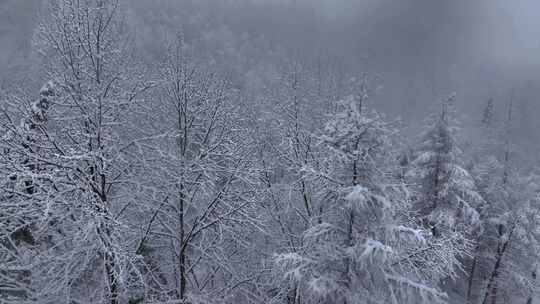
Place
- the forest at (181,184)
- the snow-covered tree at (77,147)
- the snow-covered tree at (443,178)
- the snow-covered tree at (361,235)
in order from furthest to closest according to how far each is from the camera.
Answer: the snow-covered tree at (443,178), the snow-covered tree at (361,235), the forest at (181,184), the snow-covered tree at (77,147)

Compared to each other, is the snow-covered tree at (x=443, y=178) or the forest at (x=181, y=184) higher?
the forest at (x=181, y=184)

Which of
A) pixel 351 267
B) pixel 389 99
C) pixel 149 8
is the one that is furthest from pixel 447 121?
pixel 149 8

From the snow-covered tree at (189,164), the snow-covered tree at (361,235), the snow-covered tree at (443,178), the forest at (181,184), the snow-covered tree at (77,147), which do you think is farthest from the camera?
the snow-covered tree at (443,178)

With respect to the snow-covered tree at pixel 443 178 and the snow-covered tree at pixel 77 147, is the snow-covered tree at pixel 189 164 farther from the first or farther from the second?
the snow-covered tree at pixel 443 178

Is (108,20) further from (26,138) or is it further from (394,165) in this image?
(394,165)

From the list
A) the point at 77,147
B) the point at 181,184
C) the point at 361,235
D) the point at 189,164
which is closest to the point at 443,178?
the point at 361,235

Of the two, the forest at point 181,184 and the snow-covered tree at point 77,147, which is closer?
the snow-covered tree at point 77,147

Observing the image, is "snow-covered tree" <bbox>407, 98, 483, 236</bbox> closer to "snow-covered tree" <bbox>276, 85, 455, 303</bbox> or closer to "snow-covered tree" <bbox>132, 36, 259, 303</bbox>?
"snow-covered tree" <bbox>276, 85, 455, 303</bbox>

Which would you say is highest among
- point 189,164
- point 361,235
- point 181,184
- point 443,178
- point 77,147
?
point 77,147

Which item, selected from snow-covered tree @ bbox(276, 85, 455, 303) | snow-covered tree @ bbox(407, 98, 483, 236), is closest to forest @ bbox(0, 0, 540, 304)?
snow-covered tree @ bbox(276, 85, 455, 303)

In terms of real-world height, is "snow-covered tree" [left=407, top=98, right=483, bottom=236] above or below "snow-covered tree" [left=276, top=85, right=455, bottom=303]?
below

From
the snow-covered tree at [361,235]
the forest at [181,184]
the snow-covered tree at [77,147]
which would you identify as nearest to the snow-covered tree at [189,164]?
the forest at [181,184]

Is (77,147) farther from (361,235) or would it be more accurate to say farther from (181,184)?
(361,235)

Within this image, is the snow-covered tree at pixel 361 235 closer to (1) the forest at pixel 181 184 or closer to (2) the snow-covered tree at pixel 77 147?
(1) the forest at pixel 181 184
